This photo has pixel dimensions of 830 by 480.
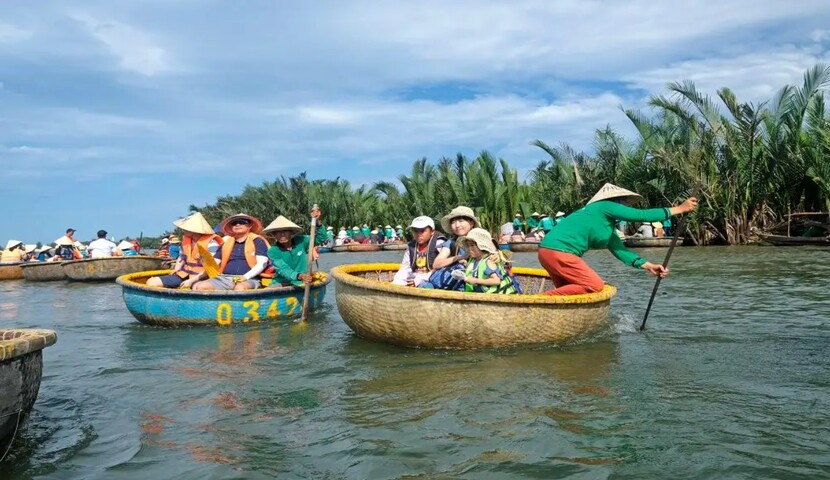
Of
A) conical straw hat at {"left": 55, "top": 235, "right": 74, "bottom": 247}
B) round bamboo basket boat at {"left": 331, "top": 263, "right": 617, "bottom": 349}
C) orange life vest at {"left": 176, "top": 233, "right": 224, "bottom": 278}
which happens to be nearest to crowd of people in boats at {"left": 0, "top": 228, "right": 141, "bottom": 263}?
conical straw hat at {"left": 55, "top": 235, "right": 74, "bottom": 247}

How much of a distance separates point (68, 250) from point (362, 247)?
46.8ft

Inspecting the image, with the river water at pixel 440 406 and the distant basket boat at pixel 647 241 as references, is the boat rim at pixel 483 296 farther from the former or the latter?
the distant basket boat at pixel 647 241

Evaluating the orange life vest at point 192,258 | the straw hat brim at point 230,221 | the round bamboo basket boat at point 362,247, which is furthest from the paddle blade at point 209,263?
the round bamboo basket boat at point 362,247

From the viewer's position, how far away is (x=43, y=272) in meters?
18.4

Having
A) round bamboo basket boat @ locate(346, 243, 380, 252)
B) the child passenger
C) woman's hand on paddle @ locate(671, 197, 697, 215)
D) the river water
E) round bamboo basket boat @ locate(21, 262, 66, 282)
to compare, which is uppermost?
woman's hand on paddle @ locate(671, 197, 697, 215)

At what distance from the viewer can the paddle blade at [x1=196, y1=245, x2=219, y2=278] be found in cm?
920

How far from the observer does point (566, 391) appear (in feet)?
16.4

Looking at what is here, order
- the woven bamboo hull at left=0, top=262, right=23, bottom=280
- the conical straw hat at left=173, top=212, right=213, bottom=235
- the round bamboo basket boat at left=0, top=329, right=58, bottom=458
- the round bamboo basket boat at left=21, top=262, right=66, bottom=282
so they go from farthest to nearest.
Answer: the woven bamboo hull at left=0, top=262, right=23, bottom=280 → the round bamboo basket boat at left=21, top=262, right=66, bottom=282 → the conical straw hat at left=173, top=212, right=213, bottom=235 → the round bamboo basket boat at left=0, top=329, right=58, bottom=458

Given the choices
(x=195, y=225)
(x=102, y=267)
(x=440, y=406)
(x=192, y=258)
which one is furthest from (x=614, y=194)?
(x=102, y=267)

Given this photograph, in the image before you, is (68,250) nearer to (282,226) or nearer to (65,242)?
(65,242)

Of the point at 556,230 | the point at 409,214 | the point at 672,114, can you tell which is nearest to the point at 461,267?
the point at 556,230

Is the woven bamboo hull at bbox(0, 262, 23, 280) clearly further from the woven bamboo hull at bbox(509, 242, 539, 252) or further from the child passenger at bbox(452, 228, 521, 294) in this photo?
the child passenger at bbox(452, 228, 521, 294)

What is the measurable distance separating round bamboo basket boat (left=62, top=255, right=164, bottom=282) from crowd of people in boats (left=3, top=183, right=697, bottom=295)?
7.13 meters

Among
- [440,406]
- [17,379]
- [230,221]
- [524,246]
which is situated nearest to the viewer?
[17,379]
